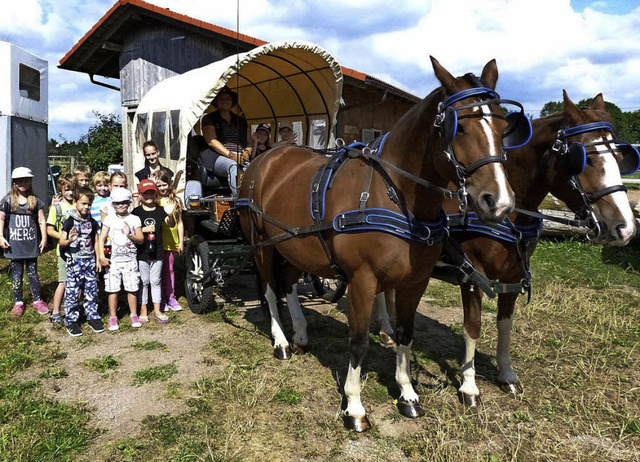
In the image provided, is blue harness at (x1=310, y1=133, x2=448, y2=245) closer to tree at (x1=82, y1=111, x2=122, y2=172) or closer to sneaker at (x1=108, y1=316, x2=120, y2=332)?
sneaker at (x1=108, y1=316, x2=120, y2=332)

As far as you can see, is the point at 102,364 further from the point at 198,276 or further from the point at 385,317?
the point at 385,317

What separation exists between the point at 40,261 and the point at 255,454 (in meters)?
6.13

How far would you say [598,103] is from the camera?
2.98 meters

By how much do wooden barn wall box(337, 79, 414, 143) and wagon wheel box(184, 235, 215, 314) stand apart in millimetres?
6092

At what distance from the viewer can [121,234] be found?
182 inches

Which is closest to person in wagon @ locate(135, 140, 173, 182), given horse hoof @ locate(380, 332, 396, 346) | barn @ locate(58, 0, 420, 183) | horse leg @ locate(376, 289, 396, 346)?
horse leg @ locate(376, 289, 396, 346)

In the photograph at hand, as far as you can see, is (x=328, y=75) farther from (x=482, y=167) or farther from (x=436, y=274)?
(x=482, y=167)

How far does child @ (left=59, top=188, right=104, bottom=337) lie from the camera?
4.48 m

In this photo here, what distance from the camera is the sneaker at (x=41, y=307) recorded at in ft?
16.2

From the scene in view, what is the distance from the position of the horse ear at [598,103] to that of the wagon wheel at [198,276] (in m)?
3.74

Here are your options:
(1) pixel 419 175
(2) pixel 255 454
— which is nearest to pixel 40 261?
(2) pixel 255 454

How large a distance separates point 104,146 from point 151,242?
47.2 ft

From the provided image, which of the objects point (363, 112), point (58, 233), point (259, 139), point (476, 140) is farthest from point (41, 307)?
point (363, 112)

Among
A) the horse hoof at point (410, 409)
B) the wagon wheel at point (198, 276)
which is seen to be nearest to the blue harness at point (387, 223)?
the horse hoof at point (410, 409)
